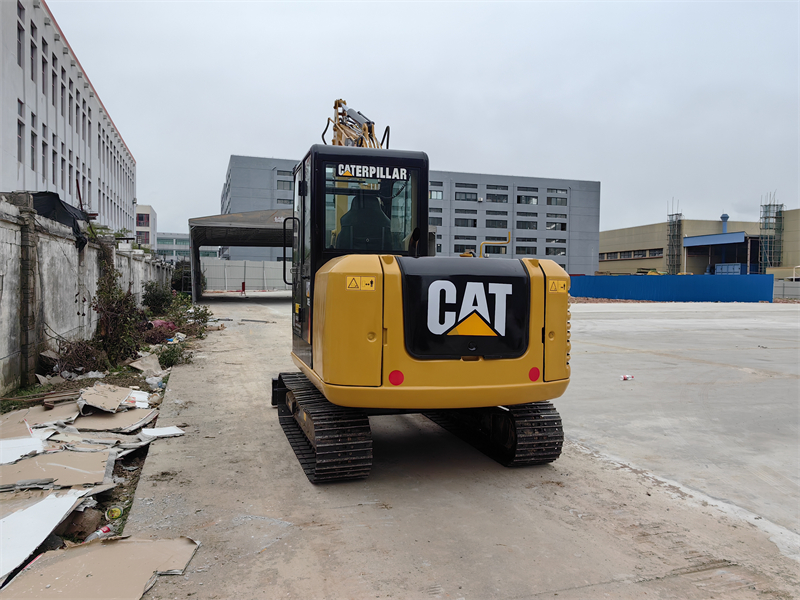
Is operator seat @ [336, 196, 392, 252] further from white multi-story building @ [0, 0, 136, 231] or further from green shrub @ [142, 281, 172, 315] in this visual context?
green shrub @ [142, 281, 172, 315]

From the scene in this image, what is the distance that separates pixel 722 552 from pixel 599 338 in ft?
41.6

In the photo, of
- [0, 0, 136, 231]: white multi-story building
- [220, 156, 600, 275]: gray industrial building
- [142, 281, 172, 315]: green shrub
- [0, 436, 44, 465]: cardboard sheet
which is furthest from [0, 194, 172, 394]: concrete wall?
[220, 156, 600, 275]: gray industrial building

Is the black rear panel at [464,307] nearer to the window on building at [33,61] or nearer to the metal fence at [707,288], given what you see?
the window on building at [33,61]

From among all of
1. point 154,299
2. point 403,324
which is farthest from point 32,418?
point 154,299

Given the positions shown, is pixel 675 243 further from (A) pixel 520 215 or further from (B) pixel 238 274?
(B) pixel 238 274

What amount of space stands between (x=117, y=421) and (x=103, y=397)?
0.52 metres

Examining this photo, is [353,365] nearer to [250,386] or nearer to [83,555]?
[83,555]

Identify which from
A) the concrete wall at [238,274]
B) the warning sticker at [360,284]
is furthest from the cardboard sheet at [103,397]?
the concrete wall at [238,274]

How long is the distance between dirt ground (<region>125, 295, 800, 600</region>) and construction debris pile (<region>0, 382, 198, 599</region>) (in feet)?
0.69

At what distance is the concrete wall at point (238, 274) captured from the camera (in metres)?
49.6

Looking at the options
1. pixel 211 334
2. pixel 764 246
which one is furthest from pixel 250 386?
pixel 764 246

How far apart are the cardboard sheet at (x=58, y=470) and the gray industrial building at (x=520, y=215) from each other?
76.7 meters

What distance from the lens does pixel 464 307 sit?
4402 mm

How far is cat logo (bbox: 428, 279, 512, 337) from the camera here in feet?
14.2
